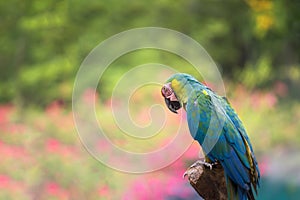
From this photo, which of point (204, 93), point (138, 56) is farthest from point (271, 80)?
point (204, 93)

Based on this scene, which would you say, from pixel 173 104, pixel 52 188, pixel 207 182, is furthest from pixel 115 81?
pixel 207 182

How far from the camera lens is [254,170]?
83.2 inches

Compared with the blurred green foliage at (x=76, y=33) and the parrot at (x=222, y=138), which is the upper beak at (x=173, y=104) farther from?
the blurred green foliage at (x=76, y=33)

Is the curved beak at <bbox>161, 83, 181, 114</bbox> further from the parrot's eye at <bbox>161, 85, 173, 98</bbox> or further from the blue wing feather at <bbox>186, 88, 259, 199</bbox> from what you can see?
the blue wing feather at <bbox>186, 88, 259, 199</bbox>

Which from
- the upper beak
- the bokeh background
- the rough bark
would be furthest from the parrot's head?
the bokeh background

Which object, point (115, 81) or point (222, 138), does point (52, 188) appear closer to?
point (222, 138)

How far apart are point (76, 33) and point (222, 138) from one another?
7714 millimetres

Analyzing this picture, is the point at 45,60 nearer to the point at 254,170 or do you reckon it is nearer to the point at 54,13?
the point at 54,13

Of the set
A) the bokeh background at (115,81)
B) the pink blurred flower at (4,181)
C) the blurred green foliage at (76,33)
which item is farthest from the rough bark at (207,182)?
the blurred green foliage at (76,33)

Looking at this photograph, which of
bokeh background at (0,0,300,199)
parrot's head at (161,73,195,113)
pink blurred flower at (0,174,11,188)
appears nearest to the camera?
parrot's head at (161,73,195,113)

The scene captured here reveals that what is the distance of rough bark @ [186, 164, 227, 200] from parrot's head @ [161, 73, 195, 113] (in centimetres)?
27

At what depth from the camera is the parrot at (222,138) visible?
2.06 metres

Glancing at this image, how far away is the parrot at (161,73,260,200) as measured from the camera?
206cm

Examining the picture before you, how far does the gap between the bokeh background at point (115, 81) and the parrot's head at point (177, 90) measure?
244 centimetres
